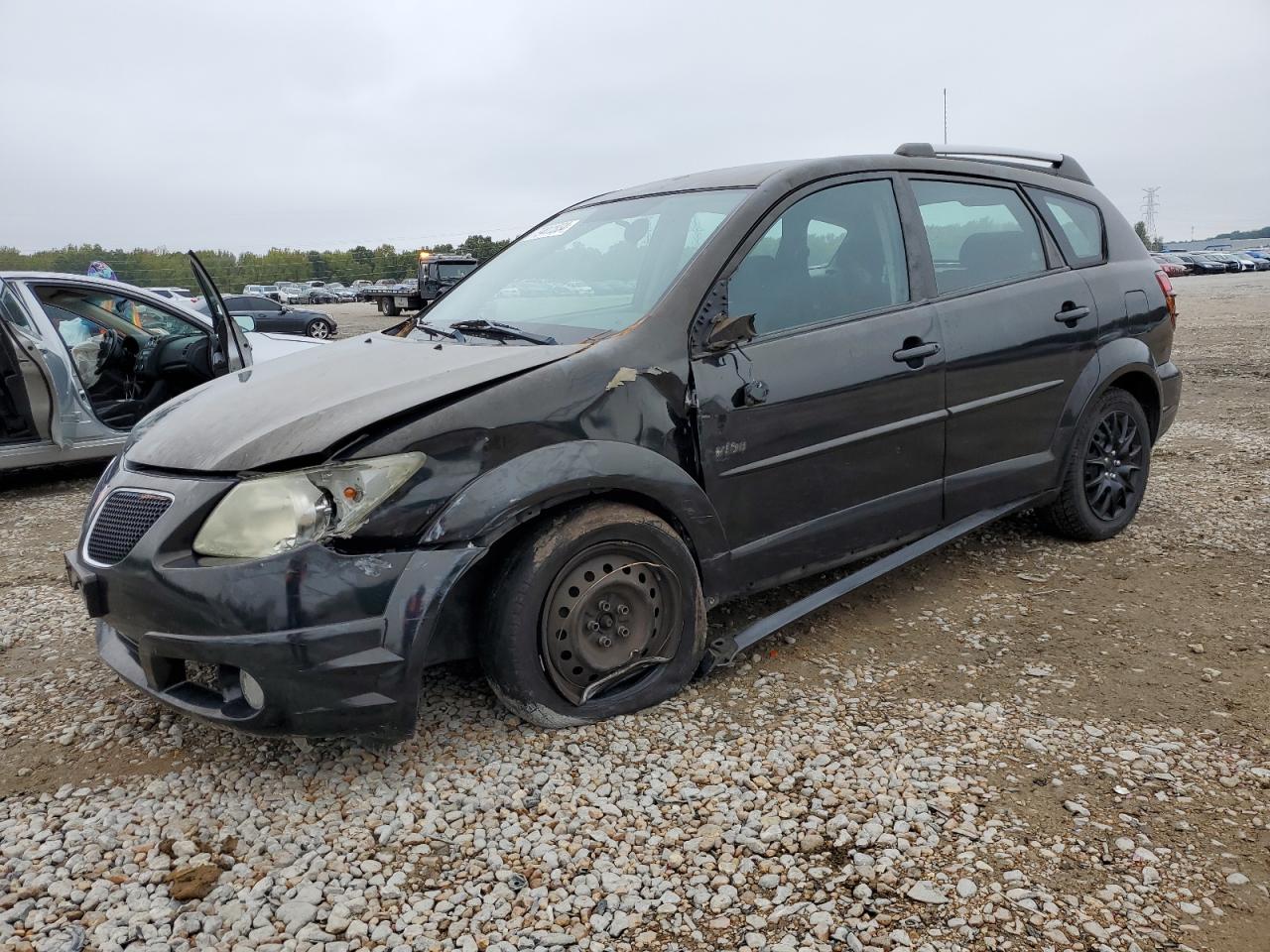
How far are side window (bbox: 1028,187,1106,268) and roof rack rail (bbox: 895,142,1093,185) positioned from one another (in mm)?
194

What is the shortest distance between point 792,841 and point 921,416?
1757 mm

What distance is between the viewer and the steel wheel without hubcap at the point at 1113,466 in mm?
4230

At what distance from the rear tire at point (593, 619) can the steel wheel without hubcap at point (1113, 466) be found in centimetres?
236

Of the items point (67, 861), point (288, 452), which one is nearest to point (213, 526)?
point (288, 452)

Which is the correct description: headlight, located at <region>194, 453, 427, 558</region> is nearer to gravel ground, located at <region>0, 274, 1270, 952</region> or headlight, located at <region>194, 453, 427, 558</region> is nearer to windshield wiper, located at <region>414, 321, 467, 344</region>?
gravel ground, located at <region>0, 274, 1270, 952</region>

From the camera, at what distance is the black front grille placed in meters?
2.50

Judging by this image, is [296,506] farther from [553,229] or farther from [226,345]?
[226,345]

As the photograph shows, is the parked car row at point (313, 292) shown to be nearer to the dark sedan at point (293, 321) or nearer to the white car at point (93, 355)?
the dark sedan at point (293, 321)

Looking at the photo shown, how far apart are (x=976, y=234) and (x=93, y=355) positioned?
623 centimetres

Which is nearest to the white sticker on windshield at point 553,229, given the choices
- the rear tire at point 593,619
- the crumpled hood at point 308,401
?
the crumpled hood at point 308,401

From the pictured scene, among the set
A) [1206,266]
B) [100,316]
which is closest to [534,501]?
[100,316]

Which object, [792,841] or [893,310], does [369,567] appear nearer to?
[792,841]

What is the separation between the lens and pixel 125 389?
686 centimetres

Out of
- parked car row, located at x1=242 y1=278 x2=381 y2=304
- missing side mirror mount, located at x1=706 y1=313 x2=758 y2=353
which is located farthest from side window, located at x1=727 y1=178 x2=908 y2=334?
parked car row, located at x1=242 y1=278 x2=381 y2=304
